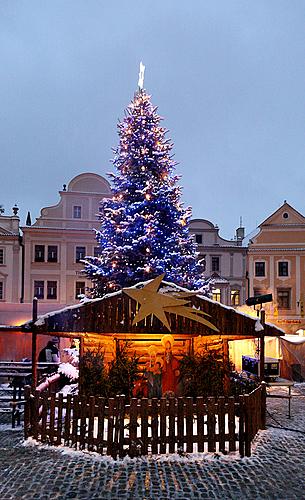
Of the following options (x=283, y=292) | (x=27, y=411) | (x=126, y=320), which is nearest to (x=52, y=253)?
(x=283, y=292)

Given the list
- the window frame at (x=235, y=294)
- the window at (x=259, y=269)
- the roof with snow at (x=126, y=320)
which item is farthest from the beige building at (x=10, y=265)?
the roof with snow at (x=126, y=320)

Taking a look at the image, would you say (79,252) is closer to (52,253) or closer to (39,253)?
(52,253)

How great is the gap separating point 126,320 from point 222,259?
26.4 m

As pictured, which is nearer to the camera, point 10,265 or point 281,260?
point 10,265

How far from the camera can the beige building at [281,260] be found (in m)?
35.1

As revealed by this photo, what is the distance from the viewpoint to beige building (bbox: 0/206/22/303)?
33.1 meters

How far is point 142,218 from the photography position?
17094 millimetres

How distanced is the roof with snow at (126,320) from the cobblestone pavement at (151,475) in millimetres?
2394

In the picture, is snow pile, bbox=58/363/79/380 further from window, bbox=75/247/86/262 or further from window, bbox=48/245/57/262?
window, bbox=75/247/86/262

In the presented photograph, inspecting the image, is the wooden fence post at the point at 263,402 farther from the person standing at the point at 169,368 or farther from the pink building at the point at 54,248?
the pink building at the point at 54,248

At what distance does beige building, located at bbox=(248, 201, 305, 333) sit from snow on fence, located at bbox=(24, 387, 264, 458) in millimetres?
26899

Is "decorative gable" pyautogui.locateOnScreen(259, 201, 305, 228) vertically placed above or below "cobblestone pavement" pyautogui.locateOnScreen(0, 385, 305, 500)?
above

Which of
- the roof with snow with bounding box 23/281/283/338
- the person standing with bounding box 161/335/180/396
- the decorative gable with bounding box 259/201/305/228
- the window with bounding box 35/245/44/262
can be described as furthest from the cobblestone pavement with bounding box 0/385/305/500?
the decorative gable with bounding box 259/201/305/228

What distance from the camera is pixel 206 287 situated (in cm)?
1816
